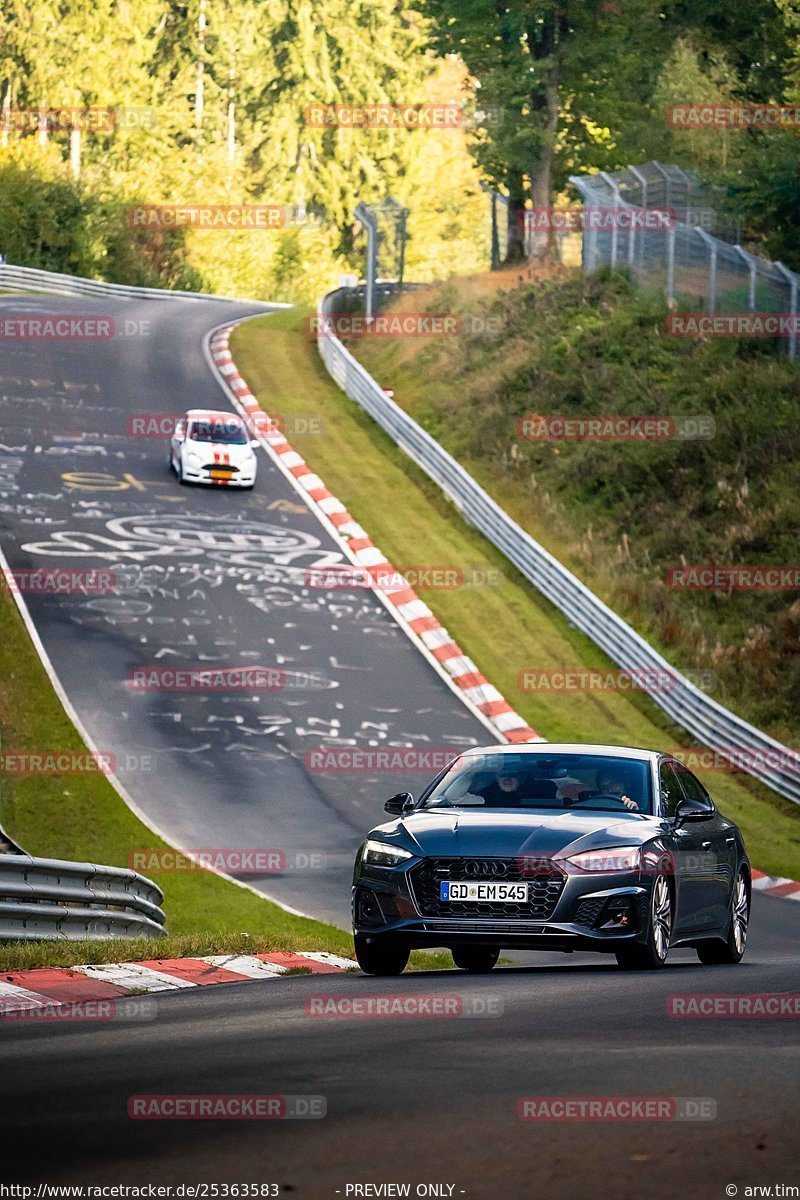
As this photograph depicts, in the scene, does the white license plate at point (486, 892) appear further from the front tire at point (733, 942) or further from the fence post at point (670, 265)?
the fence post at point (670, 265)

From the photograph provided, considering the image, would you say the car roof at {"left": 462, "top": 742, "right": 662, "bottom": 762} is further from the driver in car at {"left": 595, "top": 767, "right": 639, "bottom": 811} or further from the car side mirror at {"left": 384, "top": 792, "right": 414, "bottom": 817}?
the car side mirror at {"left": 384, "top": 792, "right": 414, "bottom": 817}

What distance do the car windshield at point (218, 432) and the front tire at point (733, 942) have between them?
24.5 meters

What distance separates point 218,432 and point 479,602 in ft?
25.3

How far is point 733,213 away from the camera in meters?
41.9

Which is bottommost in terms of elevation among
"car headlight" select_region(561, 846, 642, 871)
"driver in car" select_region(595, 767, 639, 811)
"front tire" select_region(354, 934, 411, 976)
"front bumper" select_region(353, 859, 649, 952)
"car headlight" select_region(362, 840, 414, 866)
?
"front tire" select_region(354, 934, 411, 976)

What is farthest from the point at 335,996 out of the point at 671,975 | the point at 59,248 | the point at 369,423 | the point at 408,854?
the point at 59,248

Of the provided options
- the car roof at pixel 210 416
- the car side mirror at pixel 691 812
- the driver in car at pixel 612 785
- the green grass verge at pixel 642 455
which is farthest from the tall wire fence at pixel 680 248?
the driver in car at pixel 612 785

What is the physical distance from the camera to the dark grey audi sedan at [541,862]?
10695 millimetres

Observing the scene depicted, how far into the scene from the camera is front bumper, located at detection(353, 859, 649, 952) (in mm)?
10672

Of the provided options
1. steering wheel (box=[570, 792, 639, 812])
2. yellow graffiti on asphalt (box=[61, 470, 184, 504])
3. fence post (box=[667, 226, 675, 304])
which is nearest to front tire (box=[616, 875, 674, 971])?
steering wheel (box=[570, 792, 639, 812])

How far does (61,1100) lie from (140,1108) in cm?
39

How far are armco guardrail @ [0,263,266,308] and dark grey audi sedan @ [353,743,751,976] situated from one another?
5677cm

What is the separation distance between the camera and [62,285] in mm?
68062

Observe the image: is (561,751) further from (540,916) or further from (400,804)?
(540,916)
